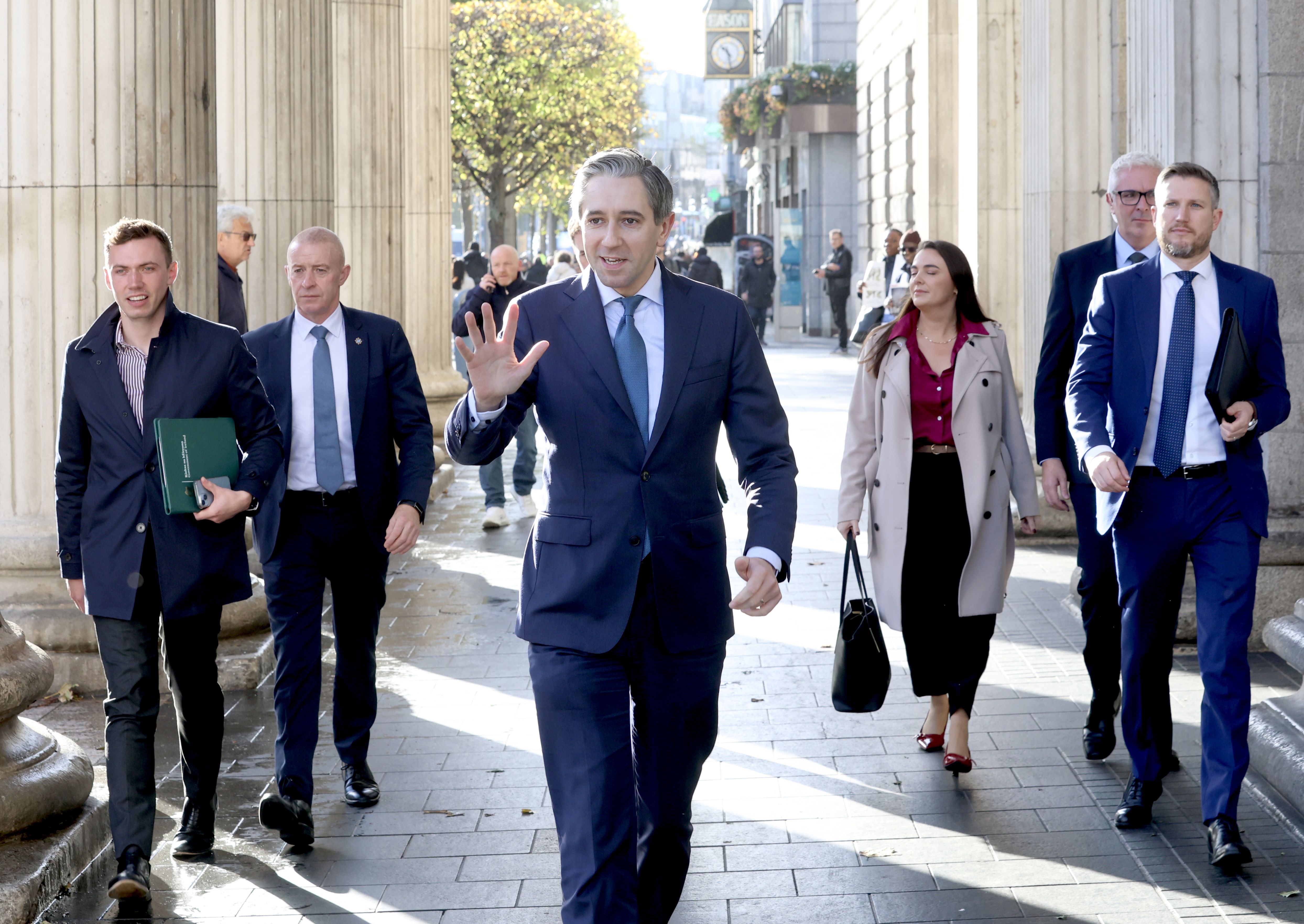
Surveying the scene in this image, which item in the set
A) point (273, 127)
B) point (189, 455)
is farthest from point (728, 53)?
point (189, 455)

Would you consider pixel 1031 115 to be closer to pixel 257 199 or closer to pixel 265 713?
pixel 257 199

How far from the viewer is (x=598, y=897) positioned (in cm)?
375

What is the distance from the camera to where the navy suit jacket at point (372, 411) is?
584 centimetres

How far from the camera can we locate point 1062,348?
6.38m

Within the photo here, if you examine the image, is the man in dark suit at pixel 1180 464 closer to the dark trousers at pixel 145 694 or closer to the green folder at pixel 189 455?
the green folder at pixel 189 455

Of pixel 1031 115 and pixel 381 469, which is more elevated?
pixel 1031 115

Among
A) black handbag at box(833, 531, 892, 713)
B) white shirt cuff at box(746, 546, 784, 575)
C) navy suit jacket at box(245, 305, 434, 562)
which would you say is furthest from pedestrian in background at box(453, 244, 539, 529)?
white shirt cuff at box(746, 546, 784, 575)

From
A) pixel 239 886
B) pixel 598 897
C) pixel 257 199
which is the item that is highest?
pixel 257 199

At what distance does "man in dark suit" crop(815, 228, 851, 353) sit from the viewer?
30.5 meters

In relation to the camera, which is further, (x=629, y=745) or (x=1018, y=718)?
(x=1018, y=718)

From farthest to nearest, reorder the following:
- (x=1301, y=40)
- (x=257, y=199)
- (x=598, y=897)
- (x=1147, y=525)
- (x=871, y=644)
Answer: (x=257, y=199), (x=1301, y=40), (x=871, y=644), (x=1147, y=525), (x=598, y=897)

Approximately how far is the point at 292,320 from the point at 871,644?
7.31 feet

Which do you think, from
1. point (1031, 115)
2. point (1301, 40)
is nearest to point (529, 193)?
point (1031, 115)

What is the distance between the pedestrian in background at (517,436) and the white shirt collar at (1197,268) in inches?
240
